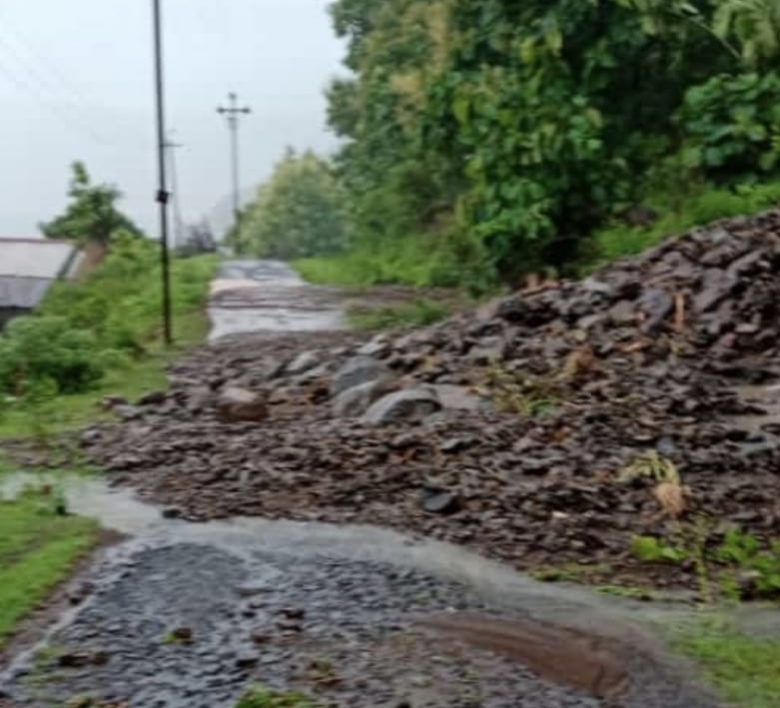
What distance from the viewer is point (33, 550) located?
5492mm

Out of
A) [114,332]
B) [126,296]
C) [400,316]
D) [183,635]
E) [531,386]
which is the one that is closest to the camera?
[183,635]

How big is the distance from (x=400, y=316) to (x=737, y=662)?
384 inches

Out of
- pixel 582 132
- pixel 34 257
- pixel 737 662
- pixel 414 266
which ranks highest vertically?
pixel 582 132

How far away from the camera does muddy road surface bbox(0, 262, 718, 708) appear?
4.00 meters

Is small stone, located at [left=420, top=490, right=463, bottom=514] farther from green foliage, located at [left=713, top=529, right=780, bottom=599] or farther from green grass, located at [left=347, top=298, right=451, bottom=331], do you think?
green grass, located at [left=347, top=298, right=451, bottom=331]

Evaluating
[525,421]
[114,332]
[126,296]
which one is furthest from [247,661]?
[126,296]

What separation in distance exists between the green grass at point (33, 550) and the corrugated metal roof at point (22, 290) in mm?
10748

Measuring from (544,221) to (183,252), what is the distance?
19.1 meters

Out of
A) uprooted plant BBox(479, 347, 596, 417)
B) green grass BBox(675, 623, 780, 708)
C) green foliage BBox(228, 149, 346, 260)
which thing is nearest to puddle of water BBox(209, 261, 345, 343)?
uprooted plant BBox(479, 347, 596, 417)

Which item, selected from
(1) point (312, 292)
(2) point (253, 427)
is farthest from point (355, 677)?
(1) point (312, 292)

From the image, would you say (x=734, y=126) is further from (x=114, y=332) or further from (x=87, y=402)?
(x=87, y=402)

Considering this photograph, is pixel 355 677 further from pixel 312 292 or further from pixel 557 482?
pixel 312 292

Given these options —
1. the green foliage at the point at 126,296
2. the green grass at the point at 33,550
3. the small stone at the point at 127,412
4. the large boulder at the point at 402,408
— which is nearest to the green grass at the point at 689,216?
the green foliage at the point at 126,296

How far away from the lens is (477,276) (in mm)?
15414
